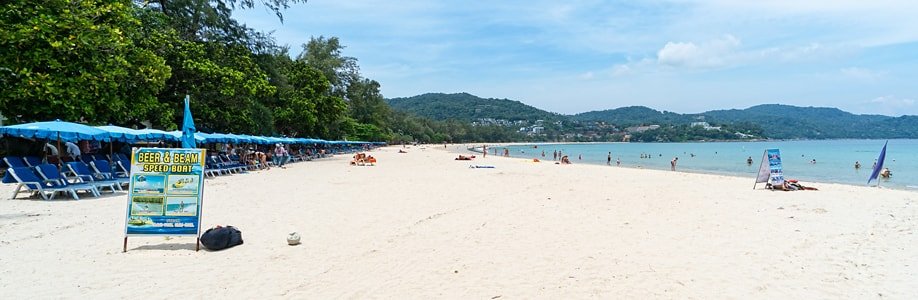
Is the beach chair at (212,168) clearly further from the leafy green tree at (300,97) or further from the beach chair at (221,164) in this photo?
the leafy green tree at (300,97)

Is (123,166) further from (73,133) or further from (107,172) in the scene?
(73,133)

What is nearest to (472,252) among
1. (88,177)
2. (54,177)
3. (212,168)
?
(54,177)

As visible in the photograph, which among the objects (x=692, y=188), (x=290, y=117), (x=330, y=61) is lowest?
(x=692, y=188)

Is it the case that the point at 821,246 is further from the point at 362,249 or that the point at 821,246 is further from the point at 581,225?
the point at 362,249

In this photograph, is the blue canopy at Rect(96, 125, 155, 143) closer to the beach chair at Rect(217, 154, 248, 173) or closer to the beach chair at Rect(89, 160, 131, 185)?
the beach chair at Rect(89, 160, 131, 185)

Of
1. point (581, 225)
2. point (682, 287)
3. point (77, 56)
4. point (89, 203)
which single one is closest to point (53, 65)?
point (77, 56)

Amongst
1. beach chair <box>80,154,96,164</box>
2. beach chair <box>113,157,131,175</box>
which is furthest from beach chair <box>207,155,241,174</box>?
beach chair <box>113,157,131,175</box>

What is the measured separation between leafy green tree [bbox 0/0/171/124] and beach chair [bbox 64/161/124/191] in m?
4.14

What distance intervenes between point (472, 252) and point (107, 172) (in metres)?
10.5

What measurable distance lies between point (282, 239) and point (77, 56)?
12.2 meters

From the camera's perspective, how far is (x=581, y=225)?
8641 mm

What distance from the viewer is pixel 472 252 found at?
6.48m

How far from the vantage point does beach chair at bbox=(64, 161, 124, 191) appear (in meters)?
11.2

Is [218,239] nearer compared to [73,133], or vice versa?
[218,239]
